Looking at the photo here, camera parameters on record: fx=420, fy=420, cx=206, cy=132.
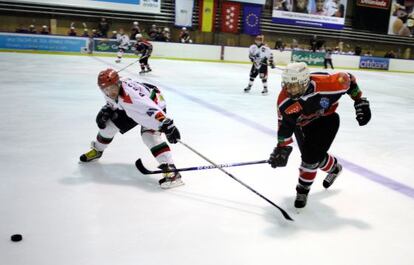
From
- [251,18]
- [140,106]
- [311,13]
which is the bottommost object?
[140,106]

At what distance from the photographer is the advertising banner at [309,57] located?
54.4ft

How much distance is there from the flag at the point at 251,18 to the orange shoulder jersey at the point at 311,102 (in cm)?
1575

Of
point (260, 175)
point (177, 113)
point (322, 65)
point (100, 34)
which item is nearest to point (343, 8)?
point (322, 65)

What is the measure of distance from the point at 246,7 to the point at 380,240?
644 inches

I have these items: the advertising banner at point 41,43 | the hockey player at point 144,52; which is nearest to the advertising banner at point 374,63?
the hockey player at point 144,52

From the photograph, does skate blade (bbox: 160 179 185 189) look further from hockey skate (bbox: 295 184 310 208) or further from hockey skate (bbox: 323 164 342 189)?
hockey skate (bbox: 323 164 342 189)

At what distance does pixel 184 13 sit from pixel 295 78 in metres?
15.2

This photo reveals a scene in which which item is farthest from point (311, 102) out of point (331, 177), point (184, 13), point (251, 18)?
point (251, 18)

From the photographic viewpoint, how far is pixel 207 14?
56.1 ft

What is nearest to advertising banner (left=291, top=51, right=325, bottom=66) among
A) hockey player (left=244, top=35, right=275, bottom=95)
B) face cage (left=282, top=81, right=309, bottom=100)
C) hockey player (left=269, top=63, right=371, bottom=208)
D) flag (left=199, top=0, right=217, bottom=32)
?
flag (left=199, top=0, right=217, bottom=32)

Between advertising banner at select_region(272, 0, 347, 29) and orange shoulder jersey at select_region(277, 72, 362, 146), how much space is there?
53.8 ft

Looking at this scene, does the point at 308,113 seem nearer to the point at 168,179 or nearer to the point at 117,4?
the point at 168,179

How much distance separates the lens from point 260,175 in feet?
10.4

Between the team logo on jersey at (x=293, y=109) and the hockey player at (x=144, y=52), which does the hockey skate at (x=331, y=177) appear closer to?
the team logo on jersey at (x=293, y=109)
